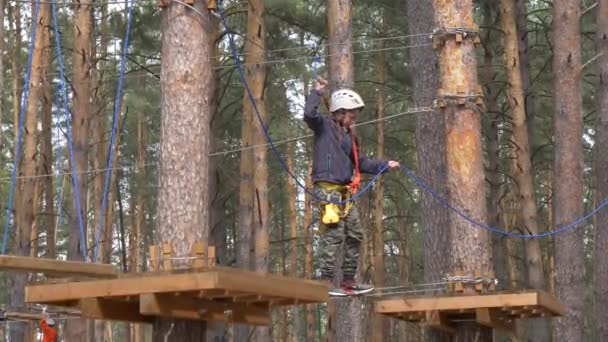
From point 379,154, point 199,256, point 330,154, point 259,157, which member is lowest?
point 199,256

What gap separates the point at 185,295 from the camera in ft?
22.5

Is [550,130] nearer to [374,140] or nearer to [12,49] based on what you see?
[374,140]

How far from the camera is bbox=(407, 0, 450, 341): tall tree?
12352mm

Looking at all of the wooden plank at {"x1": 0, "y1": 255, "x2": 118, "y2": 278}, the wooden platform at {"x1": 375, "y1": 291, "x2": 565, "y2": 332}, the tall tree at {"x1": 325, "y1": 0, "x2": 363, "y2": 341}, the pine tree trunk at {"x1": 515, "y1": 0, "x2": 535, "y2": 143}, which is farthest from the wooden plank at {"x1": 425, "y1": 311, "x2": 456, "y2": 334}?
the pine tree trunk at {"x1": 515, "y1": 0, "x2": 535, "y2": 143}

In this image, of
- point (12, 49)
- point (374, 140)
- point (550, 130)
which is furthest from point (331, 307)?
point (12, 49)

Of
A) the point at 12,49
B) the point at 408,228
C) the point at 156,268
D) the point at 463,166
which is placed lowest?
the point at 156,268

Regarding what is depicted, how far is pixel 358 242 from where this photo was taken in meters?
8.66

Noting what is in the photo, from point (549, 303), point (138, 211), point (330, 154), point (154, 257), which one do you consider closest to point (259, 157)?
point (330, 154)

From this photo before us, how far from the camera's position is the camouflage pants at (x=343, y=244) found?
8.42 metres

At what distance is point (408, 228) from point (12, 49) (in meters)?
15.0

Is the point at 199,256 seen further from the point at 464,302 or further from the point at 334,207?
the point at 464,302

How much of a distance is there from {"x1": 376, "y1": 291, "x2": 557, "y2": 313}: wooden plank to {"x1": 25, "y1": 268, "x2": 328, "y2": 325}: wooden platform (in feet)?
2.84

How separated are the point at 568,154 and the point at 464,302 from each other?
715 cm

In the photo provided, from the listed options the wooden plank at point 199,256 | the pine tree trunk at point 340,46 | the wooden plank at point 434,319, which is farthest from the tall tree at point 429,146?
the wooden plank at point 199,256
